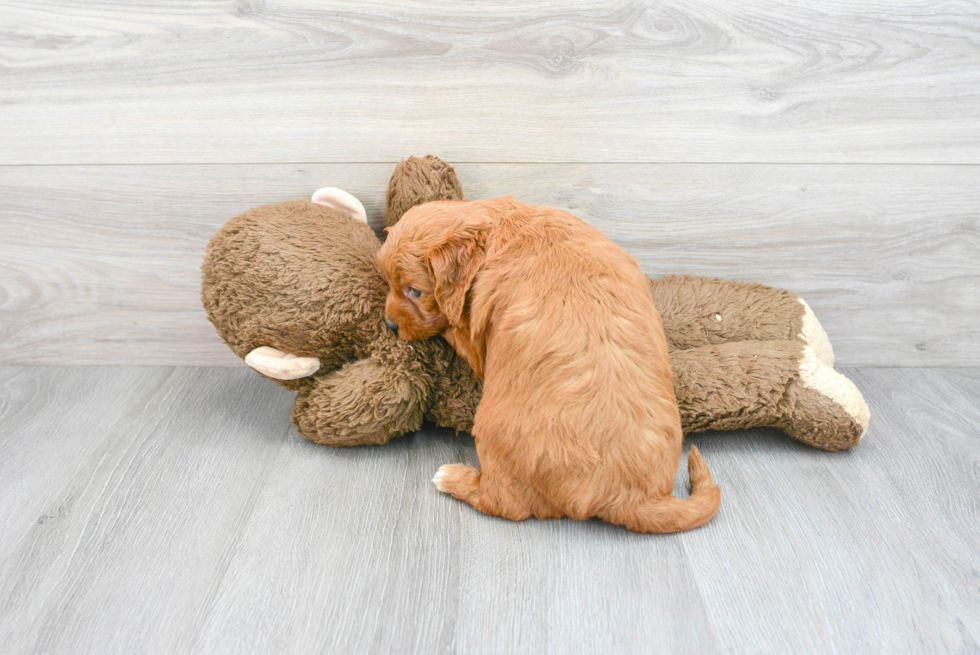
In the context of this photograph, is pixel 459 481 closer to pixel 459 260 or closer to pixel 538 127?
pixel 459 260

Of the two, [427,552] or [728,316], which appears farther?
[728,316]

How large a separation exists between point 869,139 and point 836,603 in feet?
2.54

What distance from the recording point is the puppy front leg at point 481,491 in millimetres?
889

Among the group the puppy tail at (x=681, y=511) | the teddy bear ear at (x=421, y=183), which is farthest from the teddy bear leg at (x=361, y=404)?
the puppy tail at (x=681, y=511)

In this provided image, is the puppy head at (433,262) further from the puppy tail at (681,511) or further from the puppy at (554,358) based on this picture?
the puppy tail at (681,511)

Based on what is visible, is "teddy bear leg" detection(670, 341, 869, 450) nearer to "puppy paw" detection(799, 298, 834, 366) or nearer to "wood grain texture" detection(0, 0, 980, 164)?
"puppy paw" detection(799, 298, 834, 366)

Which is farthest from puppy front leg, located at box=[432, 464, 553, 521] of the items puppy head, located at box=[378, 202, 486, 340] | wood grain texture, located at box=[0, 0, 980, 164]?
wood grain texture, located at box=[0, 0, 980, 164]

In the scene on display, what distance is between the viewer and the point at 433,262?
861mm

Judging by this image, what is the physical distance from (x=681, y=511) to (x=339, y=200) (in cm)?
72

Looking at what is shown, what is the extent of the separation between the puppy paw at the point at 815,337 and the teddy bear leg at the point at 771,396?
7 cm

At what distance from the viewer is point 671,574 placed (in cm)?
82

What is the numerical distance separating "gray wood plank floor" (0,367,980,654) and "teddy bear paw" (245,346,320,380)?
137mm

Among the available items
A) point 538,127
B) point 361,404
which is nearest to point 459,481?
point 361,404

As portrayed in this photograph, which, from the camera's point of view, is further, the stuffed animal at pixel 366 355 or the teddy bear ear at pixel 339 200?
the teddy bear ear at pixel 339 200
